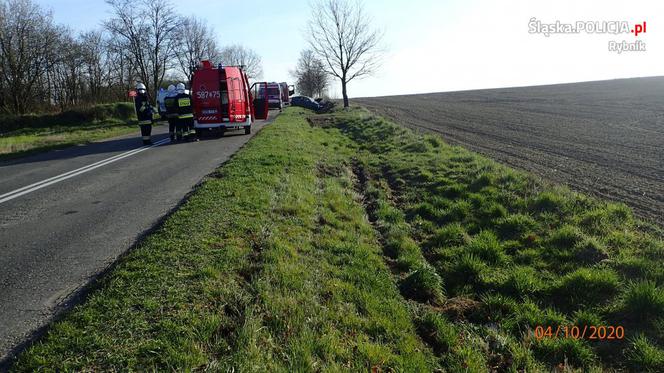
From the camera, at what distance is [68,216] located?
588 centimetres

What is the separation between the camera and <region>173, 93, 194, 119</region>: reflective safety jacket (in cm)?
1444

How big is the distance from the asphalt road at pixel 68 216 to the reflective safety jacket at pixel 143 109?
2.40 m

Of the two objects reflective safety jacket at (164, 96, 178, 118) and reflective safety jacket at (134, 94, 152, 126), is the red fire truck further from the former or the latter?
reflective safety jacket at (134, 94, 152, 126)

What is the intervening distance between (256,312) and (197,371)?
2.66 feet

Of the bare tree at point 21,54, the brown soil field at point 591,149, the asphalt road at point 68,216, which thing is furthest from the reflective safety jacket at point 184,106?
the bare tree at point 21,54

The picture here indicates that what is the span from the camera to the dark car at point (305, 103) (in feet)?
144

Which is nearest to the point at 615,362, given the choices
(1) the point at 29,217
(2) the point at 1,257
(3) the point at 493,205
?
(3) the point at 493,205

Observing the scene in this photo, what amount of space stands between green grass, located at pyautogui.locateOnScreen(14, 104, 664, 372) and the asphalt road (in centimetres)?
41

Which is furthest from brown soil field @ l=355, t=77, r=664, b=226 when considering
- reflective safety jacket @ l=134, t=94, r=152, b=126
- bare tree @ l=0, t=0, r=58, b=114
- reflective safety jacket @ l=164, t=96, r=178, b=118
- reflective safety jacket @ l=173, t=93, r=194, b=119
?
bare tree @ l=0, t=0, r=58, b=114

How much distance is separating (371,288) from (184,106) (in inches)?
499

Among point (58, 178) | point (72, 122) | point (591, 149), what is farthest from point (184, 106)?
point (72, 122)

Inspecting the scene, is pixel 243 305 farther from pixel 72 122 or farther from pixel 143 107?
pixel 72 122

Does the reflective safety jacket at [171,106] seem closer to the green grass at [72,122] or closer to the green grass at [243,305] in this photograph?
the green grass at [243,305]
